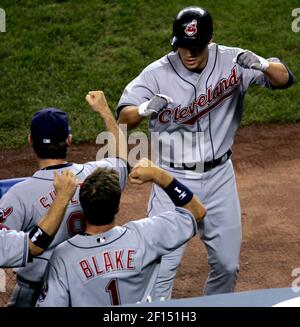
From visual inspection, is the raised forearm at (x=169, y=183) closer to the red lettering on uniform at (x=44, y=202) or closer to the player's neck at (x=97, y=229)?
the player's neck at (x=97, y=229)

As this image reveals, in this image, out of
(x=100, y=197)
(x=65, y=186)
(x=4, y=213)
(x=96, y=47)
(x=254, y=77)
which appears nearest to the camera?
(x=100, y=197)

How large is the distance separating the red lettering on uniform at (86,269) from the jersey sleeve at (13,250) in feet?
0.86

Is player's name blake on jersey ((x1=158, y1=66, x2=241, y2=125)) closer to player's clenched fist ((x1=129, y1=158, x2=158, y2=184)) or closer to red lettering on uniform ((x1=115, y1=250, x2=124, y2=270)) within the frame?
player's clenched fist ((x1=129, y1=158, x2=158, y2=184))

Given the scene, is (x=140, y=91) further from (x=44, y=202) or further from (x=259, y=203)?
(x=259, y=203)

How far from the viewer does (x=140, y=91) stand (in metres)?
5.03

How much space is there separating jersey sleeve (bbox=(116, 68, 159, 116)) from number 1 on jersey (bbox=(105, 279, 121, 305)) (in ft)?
Result: 5.23

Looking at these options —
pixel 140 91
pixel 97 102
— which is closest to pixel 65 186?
pixel 97 102

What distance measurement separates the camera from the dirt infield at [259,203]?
6.00 m

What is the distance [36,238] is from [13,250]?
11 centimetres

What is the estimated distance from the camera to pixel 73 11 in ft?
33.4

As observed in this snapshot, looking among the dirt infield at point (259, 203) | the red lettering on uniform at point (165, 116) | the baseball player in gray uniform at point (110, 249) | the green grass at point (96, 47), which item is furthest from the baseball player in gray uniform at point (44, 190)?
the green grass at point (96, 47)

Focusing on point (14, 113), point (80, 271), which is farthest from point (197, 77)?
point (14, 113)

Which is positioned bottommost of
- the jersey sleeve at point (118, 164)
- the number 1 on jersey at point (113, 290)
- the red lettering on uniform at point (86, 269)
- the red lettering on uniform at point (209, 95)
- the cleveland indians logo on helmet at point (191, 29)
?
the number 1 on jersey at point (113, 290)
